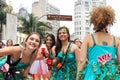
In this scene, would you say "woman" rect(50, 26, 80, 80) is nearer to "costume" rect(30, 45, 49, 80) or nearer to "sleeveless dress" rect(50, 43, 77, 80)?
"sleeveless dress" rect(50, 43, 77, 80)

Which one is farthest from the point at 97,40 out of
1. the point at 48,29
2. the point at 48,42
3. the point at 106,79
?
the point at 48,29

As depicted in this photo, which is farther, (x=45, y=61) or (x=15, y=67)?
(x=45, y=61)

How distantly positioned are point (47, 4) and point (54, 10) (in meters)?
18.0

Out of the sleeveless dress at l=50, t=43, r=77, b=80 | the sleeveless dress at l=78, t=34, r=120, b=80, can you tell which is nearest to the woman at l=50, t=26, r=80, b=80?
the sleeveless dress at l=50, t=43, r=77, b=80

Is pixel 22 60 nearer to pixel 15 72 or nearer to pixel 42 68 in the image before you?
pixel 15 72

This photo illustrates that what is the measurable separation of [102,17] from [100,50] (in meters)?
0.44

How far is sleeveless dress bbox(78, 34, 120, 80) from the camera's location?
4.41 metres

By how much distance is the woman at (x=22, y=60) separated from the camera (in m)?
4.31

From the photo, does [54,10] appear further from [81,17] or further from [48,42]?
[48,42]

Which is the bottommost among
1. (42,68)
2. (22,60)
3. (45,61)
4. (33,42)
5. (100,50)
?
(42,68)

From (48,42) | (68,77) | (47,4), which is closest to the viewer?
(68,77)

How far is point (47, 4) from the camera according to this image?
149 meters

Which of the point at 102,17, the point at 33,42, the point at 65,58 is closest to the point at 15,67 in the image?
the point at 33,42

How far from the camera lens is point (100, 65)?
4.46 metres
